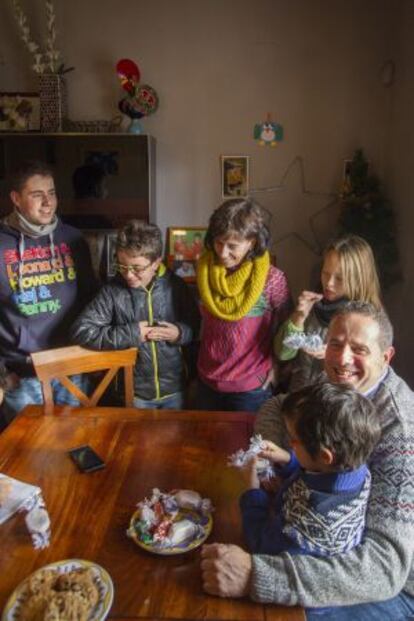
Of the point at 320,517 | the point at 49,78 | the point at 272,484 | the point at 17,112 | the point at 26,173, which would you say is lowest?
the point at 272,484

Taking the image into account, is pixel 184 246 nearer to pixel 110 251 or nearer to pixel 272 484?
pixel 110 251

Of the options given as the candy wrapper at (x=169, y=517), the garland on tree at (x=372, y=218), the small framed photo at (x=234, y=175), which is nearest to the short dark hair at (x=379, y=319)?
the candy wrapper at (x=169, y=517)

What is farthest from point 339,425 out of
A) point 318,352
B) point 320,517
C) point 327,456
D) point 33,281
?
point 33,281

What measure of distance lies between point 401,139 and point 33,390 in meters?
2.53

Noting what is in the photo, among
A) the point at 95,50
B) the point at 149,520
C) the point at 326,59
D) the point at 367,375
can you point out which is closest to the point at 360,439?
the point at 367,375

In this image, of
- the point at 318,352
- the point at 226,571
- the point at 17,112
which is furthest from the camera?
the point at 17,112

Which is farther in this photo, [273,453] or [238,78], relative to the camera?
[238,78]

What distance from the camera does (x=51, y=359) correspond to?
1.75 metres

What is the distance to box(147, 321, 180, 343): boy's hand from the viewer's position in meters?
1.92

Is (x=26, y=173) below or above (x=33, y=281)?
above

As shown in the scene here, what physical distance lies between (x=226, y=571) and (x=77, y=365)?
1.02m

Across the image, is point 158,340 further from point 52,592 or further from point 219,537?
point 52,592

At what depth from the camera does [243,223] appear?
1.78 meters

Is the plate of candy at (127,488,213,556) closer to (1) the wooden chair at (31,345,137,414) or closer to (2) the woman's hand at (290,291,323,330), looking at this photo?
(1) the wooden chair at (31,345,137,414)
